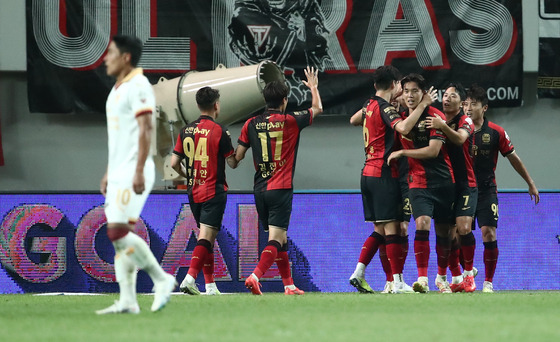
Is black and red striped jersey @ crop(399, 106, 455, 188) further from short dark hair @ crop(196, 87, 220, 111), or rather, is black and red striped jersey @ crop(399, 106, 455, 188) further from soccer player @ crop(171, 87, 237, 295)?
short dark hair @ crop(196, 87, 220, 111)

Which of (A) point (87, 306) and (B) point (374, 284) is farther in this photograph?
(B) point (374, 284)

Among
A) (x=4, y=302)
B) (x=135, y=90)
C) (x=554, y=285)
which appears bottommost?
(x=554, y=285)

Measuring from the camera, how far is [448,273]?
10.3 meters

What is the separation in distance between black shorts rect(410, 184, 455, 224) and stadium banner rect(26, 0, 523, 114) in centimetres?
437

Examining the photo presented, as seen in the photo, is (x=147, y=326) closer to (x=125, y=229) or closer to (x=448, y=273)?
(x=125, y=229)

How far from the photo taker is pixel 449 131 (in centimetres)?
845

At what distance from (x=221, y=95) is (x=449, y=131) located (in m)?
3.05

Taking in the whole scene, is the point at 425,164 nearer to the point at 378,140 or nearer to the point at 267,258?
the point at 378,140

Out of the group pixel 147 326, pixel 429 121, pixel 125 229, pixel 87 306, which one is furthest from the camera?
pixel 429 121

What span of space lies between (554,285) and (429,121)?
9.33ft

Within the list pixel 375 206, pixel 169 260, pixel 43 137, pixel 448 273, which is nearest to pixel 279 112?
pixel 375 206

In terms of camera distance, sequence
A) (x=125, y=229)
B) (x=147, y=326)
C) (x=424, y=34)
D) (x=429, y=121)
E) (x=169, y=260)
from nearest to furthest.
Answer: (x=147, y=326)
(x=125, y=229)
(x=429, y=121)
(x=169, y=260)
(x=424, y=34)

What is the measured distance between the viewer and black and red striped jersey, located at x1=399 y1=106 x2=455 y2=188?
855 centimetres

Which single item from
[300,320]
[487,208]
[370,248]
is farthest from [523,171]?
[300,320]
